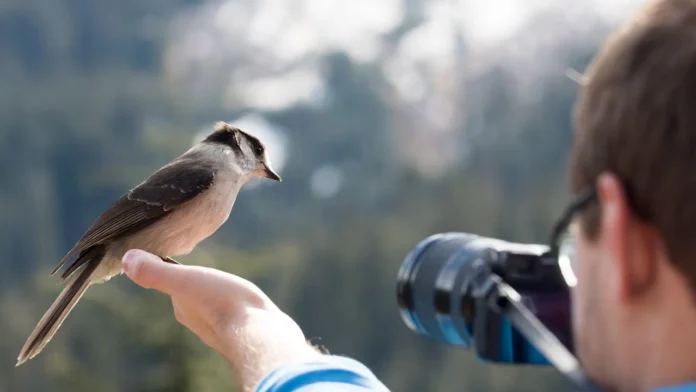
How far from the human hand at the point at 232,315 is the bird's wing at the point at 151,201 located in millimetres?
922

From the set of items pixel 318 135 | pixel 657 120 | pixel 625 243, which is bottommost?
pixel 318 135

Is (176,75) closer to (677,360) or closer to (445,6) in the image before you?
(445,6)

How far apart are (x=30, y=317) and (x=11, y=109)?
9558 millimetres

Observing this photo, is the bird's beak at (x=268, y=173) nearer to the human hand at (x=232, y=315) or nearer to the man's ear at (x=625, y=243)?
the human hand at (x=232, y=315)

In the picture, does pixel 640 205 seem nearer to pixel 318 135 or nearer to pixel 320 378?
pixel 320 378

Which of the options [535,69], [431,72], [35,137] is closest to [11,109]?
[35,137]

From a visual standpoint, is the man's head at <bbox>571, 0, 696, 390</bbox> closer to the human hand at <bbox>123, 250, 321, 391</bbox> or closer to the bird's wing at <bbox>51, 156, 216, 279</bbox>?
the human hand at <bbox>123, 250, 321, 391</bbox>

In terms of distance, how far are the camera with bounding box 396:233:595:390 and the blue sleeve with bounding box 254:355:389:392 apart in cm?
27

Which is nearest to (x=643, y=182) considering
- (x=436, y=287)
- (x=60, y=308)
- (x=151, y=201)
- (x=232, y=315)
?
(x=436, y=287)

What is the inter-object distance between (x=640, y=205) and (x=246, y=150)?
270 centimetres

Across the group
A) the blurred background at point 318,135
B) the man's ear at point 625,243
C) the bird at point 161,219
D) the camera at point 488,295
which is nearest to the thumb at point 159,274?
the camera at point 488,295

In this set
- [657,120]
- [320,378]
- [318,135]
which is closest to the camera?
[657,120]

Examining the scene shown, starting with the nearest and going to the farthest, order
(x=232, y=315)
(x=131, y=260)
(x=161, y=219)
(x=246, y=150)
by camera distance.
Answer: (x=232, y=315), (x=131, y=260), (x=161, y=219), (x=246, y=150)

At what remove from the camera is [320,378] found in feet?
5.30
